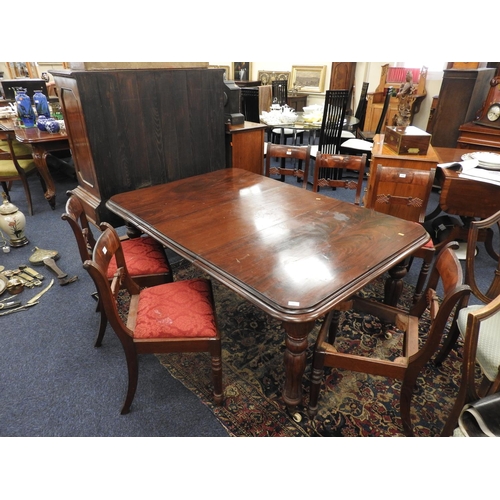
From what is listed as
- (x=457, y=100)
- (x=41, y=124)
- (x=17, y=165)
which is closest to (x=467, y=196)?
(x=457, y=100)

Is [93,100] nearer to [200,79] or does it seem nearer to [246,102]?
[200,79]

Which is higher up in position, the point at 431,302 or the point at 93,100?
the point at 93,100

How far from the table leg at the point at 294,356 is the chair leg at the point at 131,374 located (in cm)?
63

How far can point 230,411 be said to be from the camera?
1.51 metres

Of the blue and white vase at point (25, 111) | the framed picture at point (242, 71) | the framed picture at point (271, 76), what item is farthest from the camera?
the framed picture at point (242, 71)

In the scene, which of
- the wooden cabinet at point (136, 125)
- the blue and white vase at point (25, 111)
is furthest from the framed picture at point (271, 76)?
the wooden cabinet at point (136, 125)

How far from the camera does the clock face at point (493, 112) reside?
2.86 m

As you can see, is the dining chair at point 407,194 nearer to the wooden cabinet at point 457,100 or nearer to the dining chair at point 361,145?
the wooden cabinet at point 457,100

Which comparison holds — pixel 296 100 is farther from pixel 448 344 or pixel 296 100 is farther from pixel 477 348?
pixel 477 348

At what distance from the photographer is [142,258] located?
6.02ft

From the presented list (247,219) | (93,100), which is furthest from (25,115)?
(247,219)

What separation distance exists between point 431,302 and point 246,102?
3.62 metres
